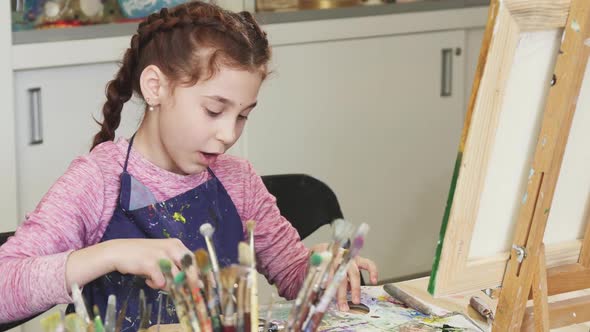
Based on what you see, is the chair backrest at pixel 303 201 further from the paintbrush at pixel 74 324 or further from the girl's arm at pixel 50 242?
the paintbrush at pixel 74 324

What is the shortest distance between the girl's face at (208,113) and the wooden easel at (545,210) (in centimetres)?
46

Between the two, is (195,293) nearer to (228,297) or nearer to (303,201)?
(228,297)

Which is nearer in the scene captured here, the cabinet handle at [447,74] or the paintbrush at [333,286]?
the paintbrush at [333,286]

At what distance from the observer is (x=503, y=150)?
4.01 feet

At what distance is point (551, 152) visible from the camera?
121 cm

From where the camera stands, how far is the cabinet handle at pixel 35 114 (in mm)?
2574

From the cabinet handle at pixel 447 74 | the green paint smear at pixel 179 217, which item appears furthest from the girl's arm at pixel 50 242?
the cabinet handle at pixel 447 74

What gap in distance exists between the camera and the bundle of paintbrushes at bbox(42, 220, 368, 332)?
0.99 m

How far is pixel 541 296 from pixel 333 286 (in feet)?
1.12

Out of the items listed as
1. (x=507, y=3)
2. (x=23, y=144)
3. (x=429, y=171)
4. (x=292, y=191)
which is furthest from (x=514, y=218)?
(x=429, y=171)

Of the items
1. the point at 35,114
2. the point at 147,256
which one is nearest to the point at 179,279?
the point at 147,256

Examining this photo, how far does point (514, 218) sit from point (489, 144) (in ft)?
0.44

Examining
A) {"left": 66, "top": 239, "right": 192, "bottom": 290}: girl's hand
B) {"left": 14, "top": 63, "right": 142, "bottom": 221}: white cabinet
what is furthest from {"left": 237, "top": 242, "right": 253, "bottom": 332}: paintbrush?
{"left": 14, "top": 63, "right": 142, "bottom": 221}: white cabinet

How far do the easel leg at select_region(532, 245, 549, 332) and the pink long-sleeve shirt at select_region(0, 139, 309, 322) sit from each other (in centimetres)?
50
